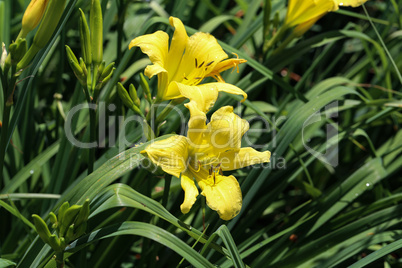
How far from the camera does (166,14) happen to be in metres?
1.93

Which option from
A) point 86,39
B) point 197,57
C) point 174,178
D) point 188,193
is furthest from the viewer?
point 174,178

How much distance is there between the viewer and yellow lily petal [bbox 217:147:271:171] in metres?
1.22

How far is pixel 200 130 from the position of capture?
117cm

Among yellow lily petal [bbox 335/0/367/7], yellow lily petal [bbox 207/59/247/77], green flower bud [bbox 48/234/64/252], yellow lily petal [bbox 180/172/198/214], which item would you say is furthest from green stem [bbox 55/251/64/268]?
yellow lily petal [bbox 335/0/367/7]

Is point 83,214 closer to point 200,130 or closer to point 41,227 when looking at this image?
point 41,227

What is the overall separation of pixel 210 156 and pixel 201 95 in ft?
0.70

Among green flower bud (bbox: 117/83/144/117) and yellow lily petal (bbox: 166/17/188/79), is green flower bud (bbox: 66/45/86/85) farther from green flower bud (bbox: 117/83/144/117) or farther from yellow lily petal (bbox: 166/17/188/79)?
yellow lily petal (bbox: 166/17/188/79)

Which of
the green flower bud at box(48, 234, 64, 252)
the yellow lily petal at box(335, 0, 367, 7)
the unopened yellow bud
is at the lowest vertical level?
the green flower bud at box(48, 234, 64, 252)

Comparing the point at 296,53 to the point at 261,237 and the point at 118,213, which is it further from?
the point at 118,213

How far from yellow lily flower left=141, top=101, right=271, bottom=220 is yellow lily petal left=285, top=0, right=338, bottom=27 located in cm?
69

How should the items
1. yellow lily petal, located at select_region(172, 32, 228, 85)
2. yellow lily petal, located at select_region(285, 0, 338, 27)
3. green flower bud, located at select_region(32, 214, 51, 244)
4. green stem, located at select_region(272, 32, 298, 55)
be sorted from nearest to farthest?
green flower bud, located at select_region(32, 214, 51, 244) < yellow lily petal, located at select_region(172, 32, 228, 85) < yellow lily petal, located at select_region(285, 0, 338, 27) < green stem, located at select_region(272, 32, 298, 55)

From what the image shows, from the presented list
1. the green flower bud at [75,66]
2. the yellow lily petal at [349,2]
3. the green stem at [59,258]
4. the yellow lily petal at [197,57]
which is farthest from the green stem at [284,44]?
the green stem at [59,258]

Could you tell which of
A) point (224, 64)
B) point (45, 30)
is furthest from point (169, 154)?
point (45, 30)

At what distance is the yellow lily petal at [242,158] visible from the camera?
1224mm
